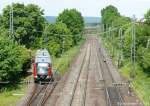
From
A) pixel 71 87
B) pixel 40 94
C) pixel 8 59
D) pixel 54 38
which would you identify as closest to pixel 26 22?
pixel 54 38

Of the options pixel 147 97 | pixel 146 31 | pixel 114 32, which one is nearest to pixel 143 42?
pixel 146 31

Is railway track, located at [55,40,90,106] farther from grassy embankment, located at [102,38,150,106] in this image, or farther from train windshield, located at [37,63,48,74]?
grassy embankment, located at [102,38,150,106]

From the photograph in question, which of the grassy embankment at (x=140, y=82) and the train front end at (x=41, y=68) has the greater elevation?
the train front end at (x=41, y=68)

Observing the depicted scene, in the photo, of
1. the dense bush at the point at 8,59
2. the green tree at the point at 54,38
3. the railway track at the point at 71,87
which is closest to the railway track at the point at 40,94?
the railway track at the point at 71,87

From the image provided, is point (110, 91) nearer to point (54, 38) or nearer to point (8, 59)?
point (8, 59)

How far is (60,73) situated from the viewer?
67438 mm

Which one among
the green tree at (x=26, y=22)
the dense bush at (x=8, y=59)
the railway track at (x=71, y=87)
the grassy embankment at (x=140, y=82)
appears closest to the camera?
the railway track at (x=71, y=87)

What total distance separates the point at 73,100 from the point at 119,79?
17925 millimetres

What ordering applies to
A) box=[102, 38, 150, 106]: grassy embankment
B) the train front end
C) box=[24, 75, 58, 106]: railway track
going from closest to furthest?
box=[24, 75, 58, 106]: railway track → box=[102, 38, 150, 106]: grassy embankment → the train front end

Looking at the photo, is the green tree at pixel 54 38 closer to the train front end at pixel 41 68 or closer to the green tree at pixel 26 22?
the green tree at pixel 26 22

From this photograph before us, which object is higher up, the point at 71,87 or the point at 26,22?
the point at 26,22

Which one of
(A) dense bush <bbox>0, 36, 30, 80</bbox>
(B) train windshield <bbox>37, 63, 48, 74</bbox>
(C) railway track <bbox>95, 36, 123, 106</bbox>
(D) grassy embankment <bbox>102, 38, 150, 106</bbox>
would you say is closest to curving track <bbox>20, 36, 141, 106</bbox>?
(C) railway track <bbox>95, 36, 123, 106</bbox>

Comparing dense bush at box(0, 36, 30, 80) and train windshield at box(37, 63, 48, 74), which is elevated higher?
dense bush at box(0, 36, 30, 80)

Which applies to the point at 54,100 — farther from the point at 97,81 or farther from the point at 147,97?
the point at 97,81
